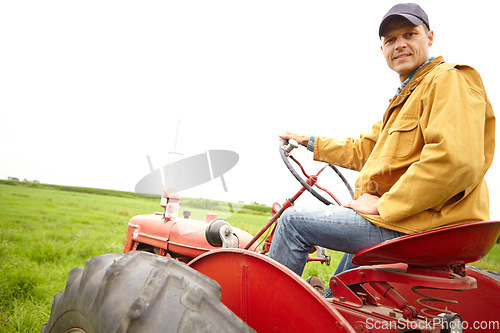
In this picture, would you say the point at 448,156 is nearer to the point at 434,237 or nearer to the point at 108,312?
the point at 434,237

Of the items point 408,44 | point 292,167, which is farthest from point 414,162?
point 292,167

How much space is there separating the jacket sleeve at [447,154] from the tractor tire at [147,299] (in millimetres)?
796

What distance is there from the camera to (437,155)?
1.18 m

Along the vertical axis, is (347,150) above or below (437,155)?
above

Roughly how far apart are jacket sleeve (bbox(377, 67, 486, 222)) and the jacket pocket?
92mm

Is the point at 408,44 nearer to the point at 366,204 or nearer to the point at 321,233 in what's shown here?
the point at 366,204

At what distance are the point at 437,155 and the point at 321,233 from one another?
2.00ft

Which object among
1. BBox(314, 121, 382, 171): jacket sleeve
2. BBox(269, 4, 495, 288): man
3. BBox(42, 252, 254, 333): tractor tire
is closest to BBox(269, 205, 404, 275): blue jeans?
BBox(269, 4, 495, 288): man

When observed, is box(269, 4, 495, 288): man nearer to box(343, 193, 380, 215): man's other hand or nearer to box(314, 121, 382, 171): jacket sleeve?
box(343, 193, 380, 215): man's other hand

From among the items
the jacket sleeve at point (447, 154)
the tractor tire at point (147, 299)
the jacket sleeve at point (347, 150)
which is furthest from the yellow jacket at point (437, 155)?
the tractor tire at point (147, 299)

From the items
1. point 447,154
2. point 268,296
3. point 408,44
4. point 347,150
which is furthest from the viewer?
point 347,150

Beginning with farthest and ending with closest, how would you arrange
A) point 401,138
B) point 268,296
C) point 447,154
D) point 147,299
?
point 401,138, point 268,296, point 447,154, point 147,299

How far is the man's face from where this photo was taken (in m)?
1.59

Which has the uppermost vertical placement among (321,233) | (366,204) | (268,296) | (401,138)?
(401,138)
